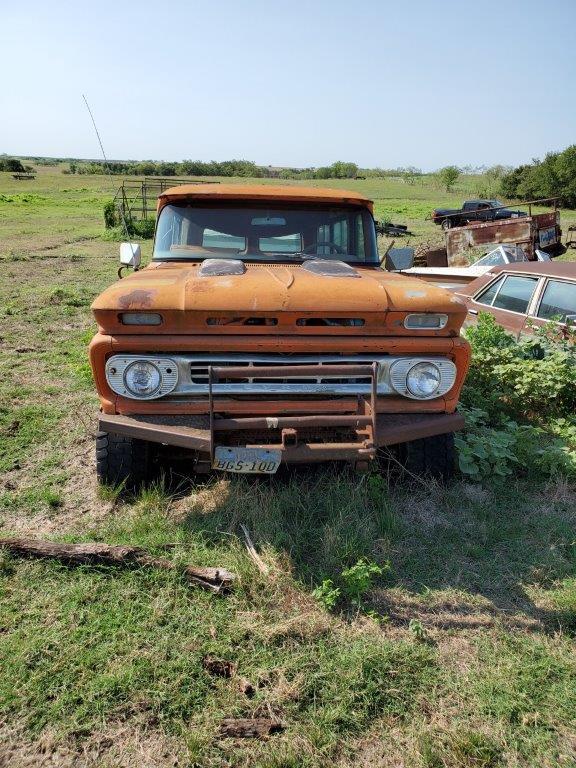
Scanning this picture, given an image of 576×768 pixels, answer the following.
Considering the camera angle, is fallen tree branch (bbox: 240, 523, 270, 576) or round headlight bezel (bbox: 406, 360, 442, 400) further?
round headlight bezel (bbox: 406, 360, 442, 400)

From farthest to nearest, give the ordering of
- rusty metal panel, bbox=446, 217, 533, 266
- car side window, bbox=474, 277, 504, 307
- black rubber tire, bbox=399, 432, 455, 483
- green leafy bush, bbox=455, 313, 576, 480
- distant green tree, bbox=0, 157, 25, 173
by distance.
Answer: distant green tree, bbox=0, 157, 25, 173 → rusty metal panel, bbox=446, 217, 533, 266 → car side window, bbox=474, 277, 504, 307 → green leafy bush, bbox=455, 313, 576, 480 → black rubber tire, bbox=399, 432, 455, 483

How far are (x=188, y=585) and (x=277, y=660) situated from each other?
0.67 m

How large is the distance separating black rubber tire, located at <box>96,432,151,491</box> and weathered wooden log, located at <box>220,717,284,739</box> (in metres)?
1.82

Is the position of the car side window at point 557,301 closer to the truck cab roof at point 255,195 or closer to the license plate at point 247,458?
the truck cab roof at point 255,195

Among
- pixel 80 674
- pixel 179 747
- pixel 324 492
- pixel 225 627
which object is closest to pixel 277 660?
pixel 225 627

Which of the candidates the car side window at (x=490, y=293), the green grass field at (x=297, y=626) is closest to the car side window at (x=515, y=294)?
the car side window at (x=490, y=293)

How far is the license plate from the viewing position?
3.20 meters

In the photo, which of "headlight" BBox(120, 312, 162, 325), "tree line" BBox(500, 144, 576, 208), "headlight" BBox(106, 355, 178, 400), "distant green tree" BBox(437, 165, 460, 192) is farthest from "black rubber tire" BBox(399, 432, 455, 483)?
"distant green tree" BBox(437, 165, 460, 192)

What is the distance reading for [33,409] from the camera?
5.37m

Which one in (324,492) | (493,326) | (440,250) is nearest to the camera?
(324,492)

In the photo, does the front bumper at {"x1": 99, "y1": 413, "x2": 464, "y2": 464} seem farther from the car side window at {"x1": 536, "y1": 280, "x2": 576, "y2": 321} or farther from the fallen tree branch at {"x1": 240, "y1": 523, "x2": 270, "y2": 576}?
the car side window at {"x1": 536, "y1": 280, "x2": 576, "y2": 321}

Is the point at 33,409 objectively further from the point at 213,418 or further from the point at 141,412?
the point at 213,418

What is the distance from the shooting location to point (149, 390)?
3.32 meters

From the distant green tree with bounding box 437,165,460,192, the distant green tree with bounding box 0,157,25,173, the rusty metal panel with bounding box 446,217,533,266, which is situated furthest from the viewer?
the distant green tree with bounding box 0,157,25,173
